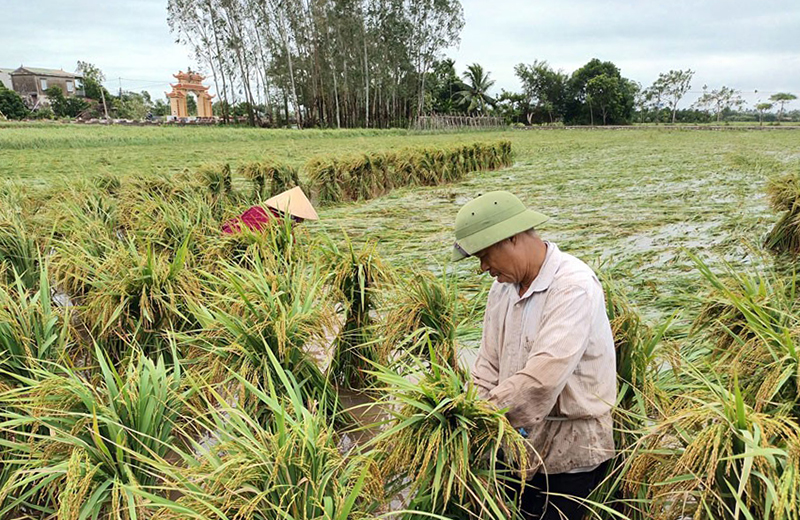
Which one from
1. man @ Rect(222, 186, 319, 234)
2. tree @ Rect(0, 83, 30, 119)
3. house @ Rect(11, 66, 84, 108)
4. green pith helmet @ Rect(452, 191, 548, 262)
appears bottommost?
man @ Rect(222, 186, 319, 234)

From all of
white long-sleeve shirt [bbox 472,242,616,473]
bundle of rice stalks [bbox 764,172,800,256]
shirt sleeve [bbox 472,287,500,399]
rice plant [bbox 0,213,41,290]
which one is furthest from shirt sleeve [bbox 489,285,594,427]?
bundle of rice stalks [bbox 764,172,800,256]

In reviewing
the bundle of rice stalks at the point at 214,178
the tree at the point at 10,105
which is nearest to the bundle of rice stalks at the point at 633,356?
the bundle of rice stalks at the point at 214,178

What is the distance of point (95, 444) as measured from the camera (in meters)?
1.62

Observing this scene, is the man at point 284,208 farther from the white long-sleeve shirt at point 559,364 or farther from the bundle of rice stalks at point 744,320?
the bundle of rice stalks at point 744,320

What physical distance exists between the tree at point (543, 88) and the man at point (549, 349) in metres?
56.5

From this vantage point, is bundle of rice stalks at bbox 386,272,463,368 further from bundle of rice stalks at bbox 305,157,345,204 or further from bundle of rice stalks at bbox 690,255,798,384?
bundle of rice stalks at bbox 305,157,345,204

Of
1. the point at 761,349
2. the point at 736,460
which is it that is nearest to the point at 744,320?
the point at 761,349

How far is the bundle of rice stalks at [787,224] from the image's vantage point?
4.27 meters

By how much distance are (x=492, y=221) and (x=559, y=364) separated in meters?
0.42

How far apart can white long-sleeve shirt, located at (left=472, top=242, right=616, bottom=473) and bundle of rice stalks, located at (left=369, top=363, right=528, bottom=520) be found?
88 millimetres

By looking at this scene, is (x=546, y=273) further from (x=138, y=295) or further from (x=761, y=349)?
(x=138, y=295)

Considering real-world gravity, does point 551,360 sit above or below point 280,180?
below

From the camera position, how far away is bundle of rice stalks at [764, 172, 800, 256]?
Answer: 4273 mm

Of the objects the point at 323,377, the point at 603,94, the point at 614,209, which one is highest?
the point at 603,94
